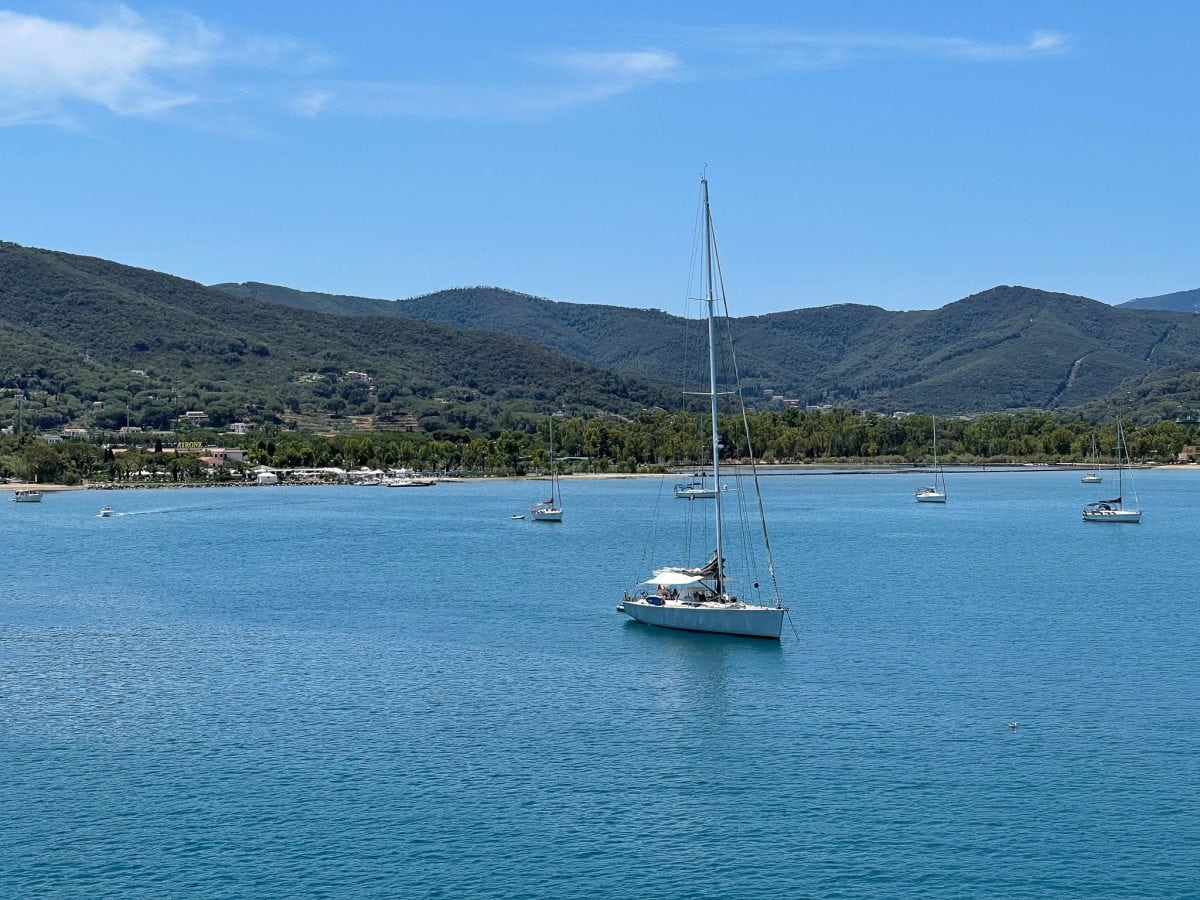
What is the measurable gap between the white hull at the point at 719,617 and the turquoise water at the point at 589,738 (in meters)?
0.58

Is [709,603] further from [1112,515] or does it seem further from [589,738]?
[1112,515]

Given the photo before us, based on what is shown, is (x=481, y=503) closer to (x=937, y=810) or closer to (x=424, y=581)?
(x=424, y=581)

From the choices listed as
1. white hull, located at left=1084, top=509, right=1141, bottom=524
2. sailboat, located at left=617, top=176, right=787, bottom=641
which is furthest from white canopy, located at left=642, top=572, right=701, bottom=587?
white hull, located at left=1084, top=509, right=1141, bottom=524

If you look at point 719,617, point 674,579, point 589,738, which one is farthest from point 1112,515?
point 589,738

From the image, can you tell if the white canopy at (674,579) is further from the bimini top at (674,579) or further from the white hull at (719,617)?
the white hull at (719,617)

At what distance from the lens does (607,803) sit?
32.7 metres

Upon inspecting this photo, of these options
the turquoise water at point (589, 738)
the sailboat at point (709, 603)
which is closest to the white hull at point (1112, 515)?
the turquoise water at point (589, 738)

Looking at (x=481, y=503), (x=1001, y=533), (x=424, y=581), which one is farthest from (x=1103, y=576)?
(x=481, y=503)

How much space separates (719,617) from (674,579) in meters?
3.79

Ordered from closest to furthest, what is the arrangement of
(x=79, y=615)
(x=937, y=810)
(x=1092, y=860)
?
(x=1092, y=860), (x=937, y=810), (x=79, y=615)

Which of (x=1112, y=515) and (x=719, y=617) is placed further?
(x=1112, y=515)

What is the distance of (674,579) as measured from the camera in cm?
5491

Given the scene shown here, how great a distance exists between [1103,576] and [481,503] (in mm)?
89900

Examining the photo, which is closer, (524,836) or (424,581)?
(524,836)
